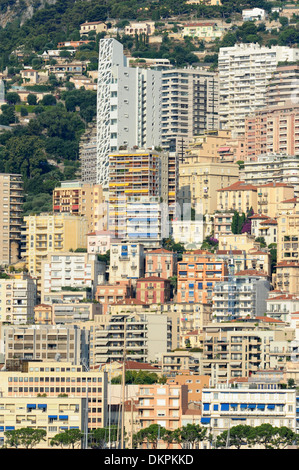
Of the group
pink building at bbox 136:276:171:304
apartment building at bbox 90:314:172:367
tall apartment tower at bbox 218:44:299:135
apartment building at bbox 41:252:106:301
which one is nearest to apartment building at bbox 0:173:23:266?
apartment building at bbox 41:252:106:301

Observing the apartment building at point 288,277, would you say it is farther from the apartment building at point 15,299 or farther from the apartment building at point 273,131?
the apartment building at point 273,131

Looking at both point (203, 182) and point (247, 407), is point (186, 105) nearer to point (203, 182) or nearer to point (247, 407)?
point (203, 182)

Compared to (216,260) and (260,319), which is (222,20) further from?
(260,319)

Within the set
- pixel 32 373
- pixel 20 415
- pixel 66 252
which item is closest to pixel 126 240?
pixel 66 252

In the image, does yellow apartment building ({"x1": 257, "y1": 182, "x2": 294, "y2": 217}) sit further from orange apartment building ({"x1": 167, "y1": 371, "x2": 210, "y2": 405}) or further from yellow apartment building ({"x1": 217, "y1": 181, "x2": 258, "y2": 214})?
orange apartment building ({"x1": 167, "y1": 371, "x2": 210, "y2": 405})

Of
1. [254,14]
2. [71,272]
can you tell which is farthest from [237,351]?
[254,14]

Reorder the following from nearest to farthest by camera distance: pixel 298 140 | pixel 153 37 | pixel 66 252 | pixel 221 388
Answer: pixel 221 388 < pixel 66 252 < pixel 298 140 < pixel 153 37
